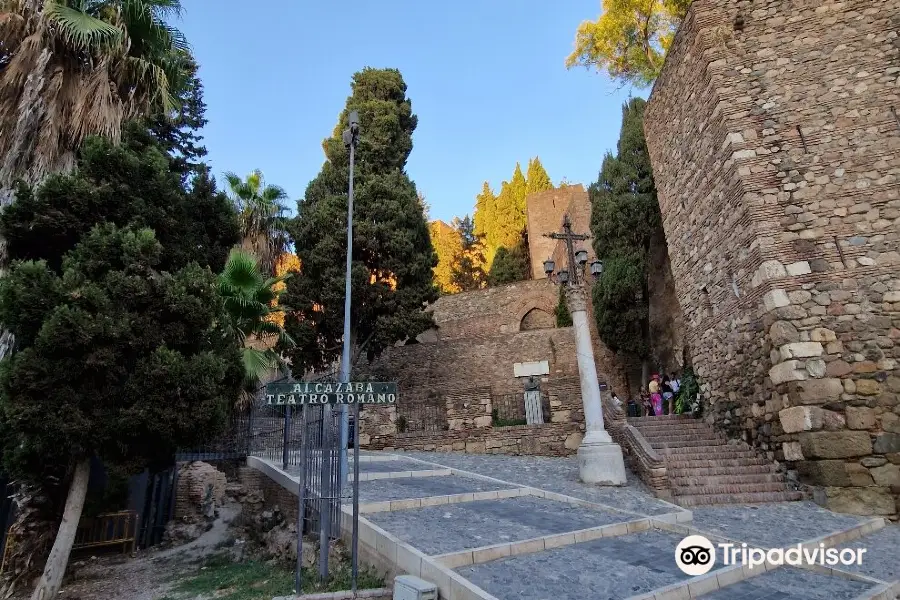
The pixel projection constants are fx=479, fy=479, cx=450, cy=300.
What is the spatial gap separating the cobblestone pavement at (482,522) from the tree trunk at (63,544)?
404 centimetres

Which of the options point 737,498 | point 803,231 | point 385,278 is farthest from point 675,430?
point 385,278

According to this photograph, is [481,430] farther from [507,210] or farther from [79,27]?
[507,210]

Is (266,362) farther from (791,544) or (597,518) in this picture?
(791,544)

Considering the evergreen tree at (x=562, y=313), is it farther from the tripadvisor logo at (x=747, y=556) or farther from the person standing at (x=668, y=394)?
the tripadvisor logo at (x=747, y=556)

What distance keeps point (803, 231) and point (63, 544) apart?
11139 millimetres

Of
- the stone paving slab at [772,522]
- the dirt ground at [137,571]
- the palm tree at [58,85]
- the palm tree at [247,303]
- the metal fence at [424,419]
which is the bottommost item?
A: the dirt ground at [137,571]

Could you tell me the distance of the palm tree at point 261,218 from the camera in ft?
50.9

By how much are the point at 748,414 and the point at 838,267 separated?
2.68 m

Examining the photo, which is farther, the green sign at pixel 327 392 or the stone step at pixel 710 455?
the stone step at pixel 710 455

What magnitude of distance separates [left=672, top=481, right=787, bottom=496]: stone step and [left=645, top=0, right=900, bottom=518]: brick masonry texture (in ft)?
1.36

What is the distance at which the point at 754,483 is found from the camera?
23.1 ft

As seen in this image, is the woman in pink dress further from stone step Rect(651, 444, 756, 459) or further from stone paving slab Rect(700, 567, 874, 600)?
stone paving slab Rect(700, 567, 874, 600)

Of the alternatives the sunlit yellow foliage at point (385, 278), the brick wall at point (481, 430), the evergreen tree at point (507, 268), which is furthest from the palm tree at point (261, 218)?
the evergreen tree at point (507, 268)

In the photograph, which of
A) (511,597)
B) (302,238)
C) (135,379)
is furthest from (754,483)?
(302,238)
